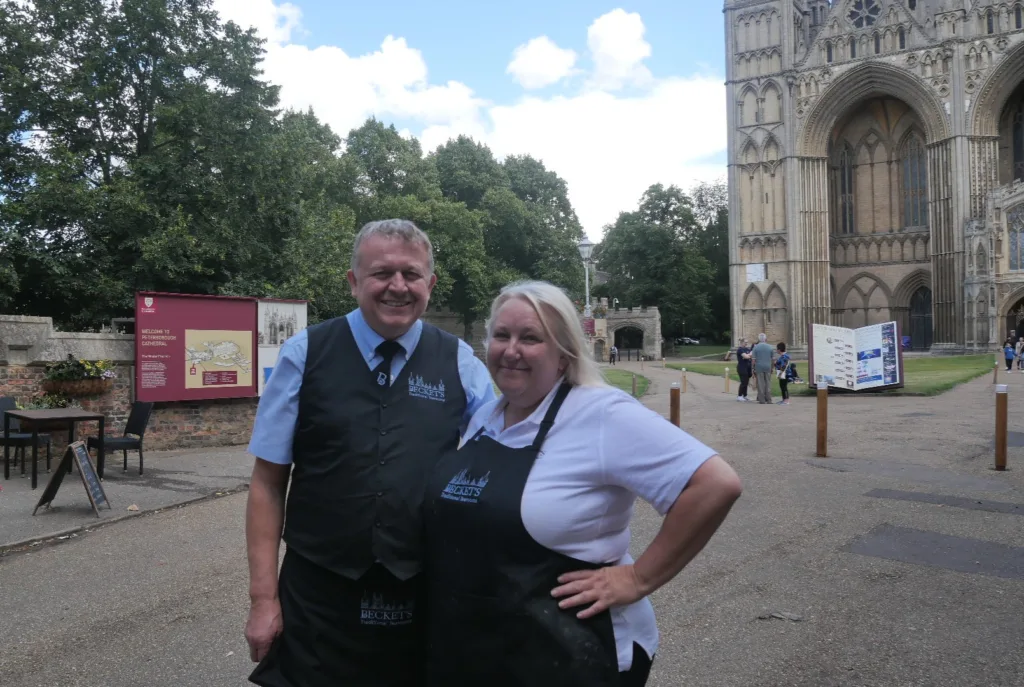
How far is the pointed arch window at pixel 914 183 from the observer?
5081 centimetres

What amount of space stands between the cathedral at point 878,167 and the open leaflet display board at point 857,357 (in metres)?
25.3

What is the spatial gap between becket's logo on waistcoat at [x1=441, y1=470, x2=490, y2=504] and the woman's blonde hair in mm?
384

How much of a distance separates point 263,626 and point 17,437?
9892mm

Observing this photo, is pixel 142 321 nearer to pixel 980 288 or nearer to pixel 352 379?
pixel 352 379

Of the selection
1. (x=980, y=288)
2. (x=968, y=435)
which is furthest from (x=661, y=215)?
(x=968, y=435)

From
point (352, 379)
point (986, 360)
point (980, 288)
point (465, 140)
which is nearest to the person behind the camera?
point (352, 379)

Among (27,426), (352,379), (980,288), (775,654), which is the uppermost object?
(980,288)

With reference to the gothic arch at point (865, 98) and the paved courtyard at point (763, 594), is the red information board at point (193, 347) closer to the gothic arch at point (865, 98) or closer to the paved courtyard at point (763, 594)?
the paved courtyard at point (763, 594)

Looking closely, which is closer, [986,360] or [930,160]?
[986,360]

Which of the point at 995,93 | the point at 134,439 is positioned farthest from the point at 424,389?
the point at 995,93

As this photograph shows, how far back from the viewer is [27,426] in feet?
35.3

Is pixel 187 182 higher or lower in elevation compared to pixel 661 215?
lower

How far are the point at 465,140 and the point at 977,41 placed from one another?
103 feet

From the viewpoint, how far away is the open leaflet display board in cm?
2158
